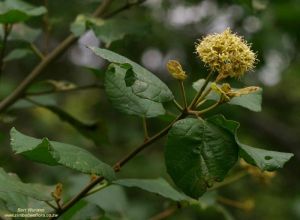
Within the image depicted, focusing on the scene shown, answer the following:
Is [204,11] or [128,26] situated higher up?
[128,26]

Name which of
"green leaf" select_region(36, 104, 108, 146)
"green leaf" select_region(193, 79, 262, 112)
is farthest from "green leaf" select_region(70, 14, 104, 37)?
"green leaf" select_region(193, 79, 262, 112)

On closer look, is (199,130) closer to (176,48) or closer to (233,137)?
(233,137)

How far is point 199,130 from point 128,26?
2.69 feet

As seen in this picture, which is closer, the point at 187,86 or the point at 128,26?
the point at 128,26

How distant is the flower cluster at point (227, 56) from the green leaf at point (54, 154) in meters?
0.32

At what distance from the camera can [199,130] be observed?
122 cm

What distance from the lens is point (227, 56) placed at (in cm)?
123

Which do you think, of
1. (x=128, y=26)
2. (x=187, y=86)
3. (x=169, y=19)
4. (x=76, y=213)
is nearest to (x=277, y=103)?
(x=169, y=19)

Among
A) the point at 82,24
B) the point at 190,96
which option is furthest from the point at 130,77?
the point at 190,96

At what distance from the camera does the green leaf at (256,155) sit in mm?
1206

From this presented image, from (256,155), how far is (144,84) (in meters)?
0.27

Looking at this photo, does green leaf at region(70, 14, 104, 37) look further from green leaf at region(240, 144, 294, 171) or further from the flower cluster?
green leaf at region(240, 144, 294, 171)

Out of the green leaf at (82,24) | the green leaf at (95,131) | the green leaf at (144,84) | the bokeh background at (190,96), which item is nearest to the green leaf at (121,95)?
the green leaf at (144,84)

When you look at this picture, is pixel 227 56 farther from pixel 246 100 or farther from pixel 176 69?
pixel 246 100
